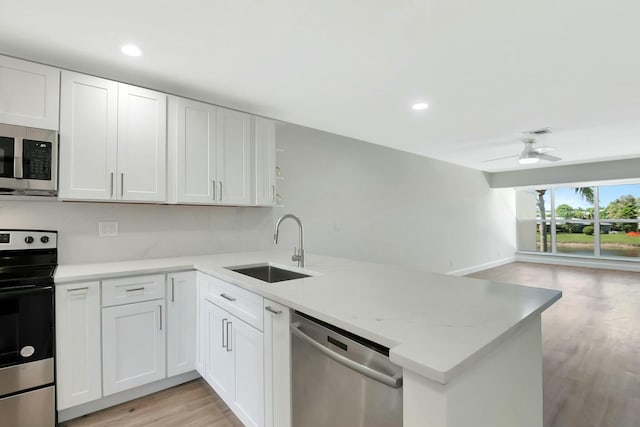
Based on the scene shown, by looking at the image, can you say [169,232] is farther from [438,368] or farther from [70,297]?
[438,368]

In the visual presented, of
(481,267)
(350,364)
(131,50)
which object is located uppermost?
(131,50)

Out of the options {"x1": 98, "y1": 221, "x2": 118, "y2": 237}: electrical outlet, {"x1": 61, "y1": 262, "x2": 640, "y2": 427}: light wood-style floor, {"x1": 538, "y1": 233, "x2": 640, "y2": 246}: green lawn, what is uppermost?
{"x1": 98, "y1": 221, "x2": 118, "y2": 237}: electrical outlet

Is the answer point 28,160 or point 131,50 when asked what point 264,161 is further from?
point 28,160

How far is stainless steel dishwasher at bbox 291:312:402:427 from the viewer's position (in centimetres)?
95

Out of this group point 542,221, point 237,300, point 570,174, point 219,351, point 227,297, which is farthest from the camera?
point 542,221

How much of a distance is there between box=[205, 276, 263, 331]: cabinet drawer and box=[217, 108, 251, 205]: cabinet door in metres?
0.90

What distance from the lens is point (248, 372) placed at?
5.39 ft

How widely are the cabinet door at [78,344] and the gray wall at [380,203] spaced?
1.90 meters

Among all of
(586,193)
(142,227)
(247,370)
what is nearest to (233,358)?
(247,370)

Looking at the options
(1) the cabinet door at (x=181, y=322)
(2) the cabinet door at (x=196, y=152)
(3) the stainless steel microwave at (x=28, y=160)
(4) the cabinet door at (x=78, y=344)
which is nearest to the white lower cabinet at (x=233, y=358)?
(1) the cabinet door at (x=181, y=322)

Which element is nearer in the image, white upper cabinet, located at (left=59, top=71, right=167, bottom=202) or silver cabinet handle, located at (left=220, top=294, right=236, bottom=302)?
silver cabinet handle, located at (left=220, top=294, right=236, bottom=302)

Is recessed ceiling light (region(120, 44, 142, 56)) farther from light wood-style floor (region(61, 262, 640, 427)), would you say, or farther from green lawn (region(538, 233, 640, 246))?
green lawn (region(538, 233, 640, 246))

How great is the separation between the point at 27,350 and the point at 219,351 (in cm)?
103

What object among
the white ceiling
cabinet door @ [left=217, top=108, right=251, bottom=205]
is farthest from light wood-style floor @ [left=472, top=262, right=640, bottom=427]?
cabinet door @ [left=217, top=108, right=251, bottom=205]
